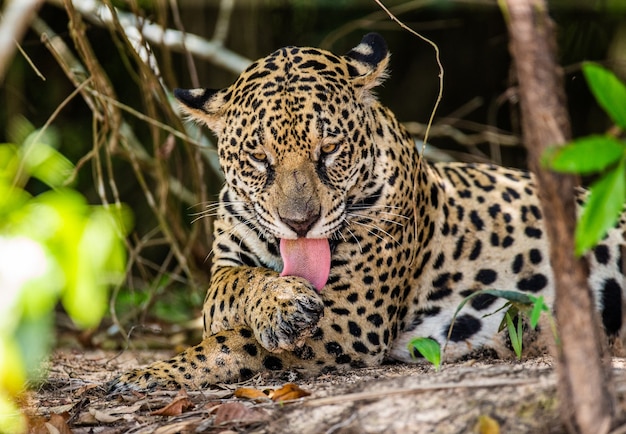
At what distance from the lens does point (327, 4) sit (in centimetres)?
1141

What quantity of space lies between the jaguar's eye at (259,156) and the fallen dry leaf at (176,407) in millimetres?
1692

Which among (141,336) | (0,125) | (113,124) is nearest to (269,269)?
(113,124)

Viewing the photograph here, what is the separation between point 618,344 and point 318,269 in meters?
2.25

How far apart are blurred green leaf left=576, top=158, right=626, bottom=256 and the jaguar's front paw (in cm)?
263

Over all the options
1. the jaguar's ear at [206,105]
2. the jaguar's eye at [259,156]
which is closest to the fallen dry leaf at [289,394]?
the jaguar's eye at [259,156]

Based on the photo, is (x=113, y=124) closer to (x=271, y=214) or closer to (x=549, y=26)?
(x=271, y=214)

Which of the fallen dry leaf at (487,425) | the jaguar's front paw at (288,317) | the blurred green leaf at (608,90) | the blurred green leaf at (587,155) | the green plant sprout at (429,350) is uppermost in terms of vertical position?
the blurred green leaf at (608,90)

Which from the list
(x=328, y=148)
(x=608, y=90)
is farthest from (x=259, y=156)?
(x=608, y=90)

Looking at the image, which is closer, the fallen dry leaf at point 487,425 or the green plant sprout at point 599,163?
the green plant sprout at point 599,163

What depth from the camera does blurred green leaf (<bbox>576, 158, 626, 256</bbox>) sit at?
227 cm

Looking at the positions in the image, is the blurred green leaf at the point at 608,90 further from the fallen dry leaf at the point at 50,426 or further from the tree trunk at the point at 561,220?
the fallen dry leaf at the point at 50,426

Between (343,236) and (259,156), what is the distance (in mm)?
707

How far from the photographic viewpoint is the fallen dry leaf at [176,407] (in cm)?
400

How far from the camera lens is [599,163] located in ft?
7.45
